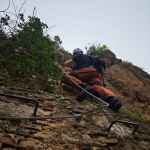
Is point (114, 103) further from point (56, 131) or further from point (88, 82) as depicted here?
point (56, 131)

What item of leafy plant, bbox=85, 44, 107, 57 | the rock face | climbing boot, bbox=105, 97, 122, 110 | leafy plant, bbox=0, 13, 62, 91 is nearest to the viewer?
the rock face

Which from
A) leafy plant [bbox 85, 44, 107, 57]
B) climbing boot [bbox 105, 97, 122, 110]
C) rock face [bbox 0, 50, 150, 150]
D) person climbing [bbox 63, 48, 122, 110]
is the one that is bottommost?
rock face [bbox 0, 50, 150, 150]

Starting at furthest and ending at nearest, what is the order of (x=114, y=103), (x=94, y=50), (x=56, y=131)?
(x=94, y=50) < (x=114, y=103) < (x=56, y=131)

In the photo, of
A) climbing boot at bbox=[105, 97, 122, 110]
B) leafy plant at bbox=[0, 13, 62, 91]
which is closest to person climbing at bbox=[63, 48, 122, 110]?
climbing boot at bbox=[105, 97, 122, 110]

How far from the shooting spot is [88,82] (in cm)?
308

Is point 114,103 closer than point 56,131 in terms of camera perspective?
No

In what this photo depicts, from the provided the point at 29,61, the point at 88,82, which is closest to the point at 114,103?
the point at 88,82

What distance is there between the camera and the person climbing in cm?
237

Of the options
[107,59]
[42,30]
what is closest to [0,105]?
[42,30]

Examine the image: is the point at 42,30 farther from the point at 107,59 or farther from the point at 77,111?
the point at 107,59

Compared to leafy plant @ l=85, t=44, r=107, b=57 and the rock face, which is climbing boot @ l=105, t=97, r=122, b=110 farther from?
leafy plant @ l=85, t=44, r=107, b=57

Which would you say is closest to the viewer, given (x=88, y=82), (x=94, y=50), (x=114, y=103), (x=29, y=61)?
(x=29, y=61)

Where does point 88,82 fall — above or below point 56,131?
above

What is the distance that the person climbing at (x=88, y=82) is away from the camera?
2367mm
